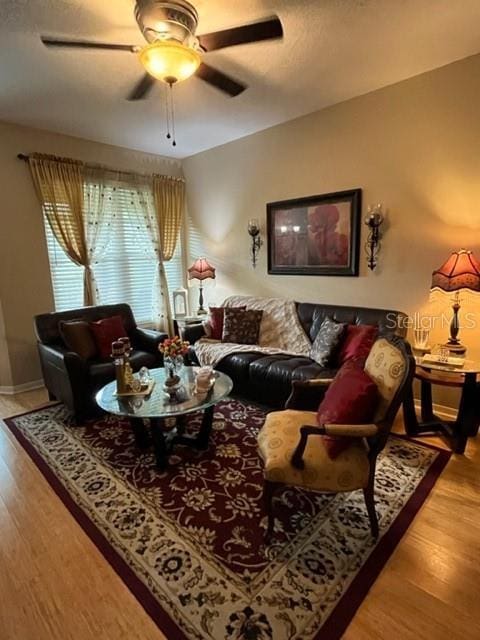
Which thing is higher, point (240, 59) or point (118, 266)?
point (240, 59)

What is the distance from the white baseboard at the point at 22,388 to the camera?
383 cm

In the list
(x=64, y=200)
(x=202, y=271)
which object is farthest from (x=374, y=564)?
(x=64, y=200)

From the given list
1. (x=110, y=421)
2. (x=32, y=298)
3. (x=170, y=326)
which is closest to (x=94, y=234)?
(x=32, y=298)

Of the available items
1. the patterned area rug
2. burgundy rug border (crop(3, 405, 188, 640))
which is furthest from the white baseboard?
burgundy rug border (crop(3, 405, 188, 640))

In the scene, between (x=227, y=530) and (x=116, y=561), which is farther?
(x=227, y=530)

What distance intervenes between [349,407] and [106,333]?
2.69 metres

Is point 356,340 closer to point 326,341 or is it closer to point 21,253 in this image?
point 326,341

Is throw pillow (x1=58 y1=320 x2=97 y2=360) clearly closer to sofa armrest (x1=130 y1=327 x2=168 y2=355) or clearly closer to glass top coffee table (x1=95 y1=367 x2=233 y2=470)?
sofa armrest (x1=130 y1=327 x2=168 y2=355)

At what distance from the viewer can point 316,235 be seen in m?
3.73

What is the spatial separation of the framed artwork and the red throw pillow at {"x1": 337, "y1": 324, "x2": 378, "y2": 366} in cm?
72

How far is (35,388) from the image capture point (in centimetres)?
396

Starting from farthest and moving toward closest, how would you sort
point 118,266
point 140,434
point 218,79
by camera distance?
point 118,266
point 140,434
point 218,79

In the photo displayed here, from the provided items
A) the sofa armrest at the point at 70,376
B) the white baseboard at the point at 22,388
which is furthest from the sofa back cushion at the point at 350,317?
the white baseboard at the point at 22,388

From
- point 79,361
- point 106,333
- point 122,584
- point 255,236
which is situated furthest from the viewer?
point 255,236
